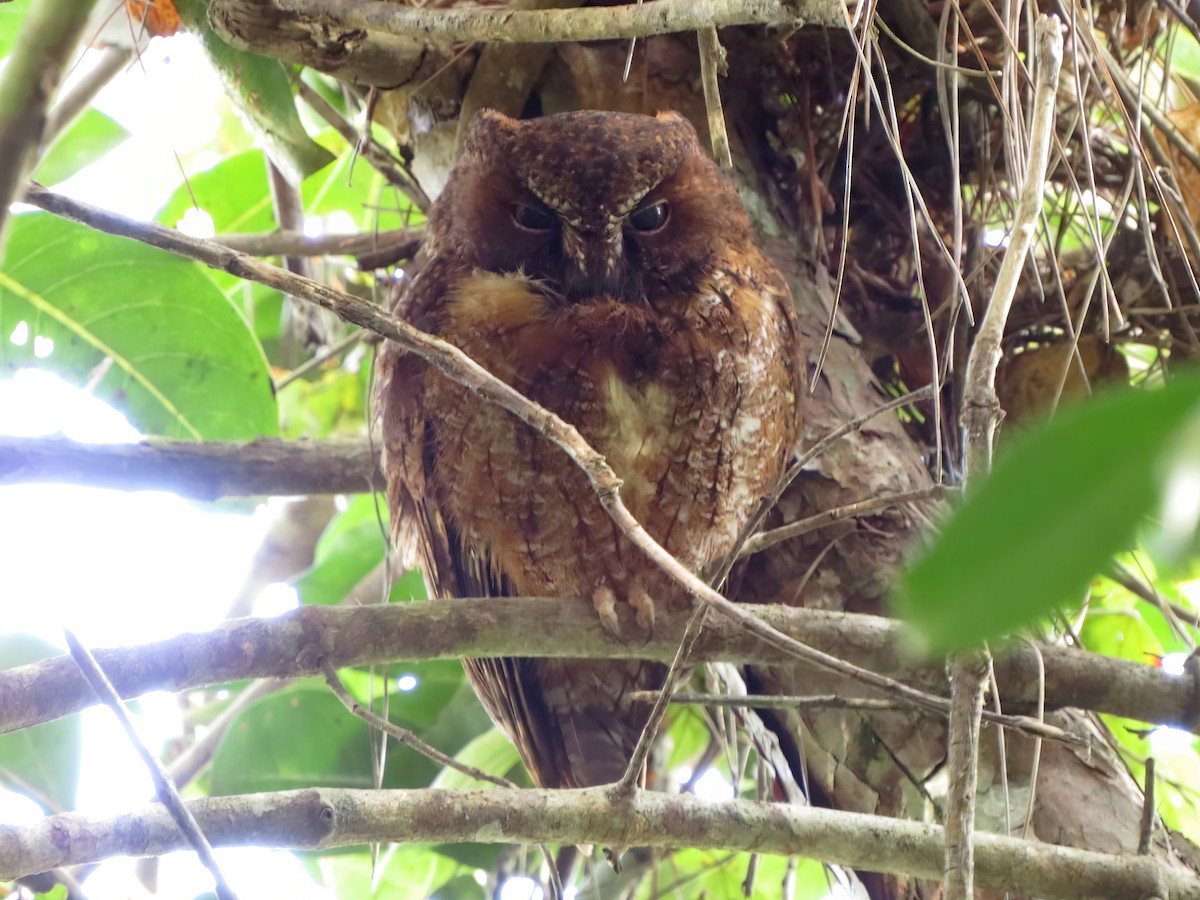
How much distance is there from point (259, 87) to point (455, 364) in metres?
1.14

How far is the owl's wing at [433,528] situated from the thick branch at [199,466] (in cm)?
14

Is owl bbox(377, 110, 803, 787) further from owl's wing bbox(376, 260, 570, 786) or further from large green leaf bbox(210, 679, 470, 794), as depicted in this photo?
large green leaf bbox(210, 679, 470, 794)

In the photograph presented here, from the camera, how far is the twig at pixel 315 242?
2.42 meters

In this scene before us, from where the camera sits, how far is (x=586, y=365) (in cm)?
195

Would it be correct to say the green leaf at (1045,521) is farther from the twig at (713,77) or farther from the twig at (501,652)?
the twig at (713,77)

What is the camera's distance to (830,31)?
2105 millimetres

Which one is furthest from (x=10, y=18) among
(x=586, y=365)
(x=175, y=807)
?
(x=175, y=807)

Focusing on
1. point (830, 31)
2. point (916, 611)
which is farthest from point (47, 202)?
point (830, 31)

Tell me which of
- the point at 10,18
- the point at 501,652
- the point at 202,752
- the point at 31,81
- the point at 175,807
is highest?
the point at 10,18

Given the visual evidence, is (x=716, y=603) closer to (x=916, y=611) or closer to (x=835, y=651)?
(x=835, y=651)

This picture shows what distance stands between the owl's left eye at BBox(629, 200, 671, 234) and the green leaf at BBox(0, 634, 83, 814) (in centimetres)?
136

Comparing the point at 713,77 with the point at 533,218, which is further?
the point at 533,218

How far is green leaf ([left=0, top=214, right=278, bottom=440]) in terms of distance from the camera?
2.43 m

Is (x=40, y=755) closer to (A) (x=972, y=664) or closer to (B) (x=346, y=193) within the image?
(B) (x=346, y=193)
